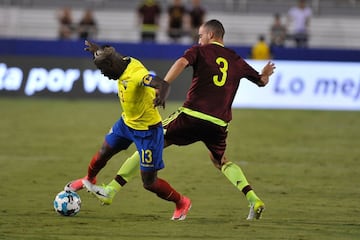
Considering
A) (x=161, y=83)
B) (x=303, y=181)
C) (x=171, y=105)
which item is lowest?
(x=171, y=105)

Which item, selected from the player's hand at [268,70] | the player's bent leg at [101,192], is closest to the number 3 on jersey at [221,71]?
the player's hand at [268,70]

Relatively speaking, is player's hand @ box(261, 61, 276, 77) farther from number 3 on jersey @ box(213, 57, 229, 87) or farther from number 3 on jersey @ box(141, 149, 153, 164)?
number 3 on jersey @ box(141, 149, 153, 164)

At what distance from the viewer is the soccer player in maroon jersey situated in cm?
960

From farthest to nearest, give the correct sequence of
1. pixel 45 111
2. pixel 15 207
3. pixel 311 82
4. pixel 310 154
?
pixel 311 82 < pixel 45 111 < pixel 310 154 < pixel 15 207

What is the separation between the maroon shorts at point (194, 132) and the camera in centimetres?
972

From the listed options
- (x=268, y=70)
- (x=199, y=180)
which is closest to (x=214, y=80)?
(x=268, y=70)

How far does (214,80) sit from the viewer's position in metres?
9.63

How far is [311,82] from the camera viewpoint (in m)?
24.0

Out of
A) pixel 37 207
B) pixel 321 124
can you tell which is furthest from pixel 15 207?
pixel 321 124

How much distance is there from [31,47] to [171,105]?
4816 mm

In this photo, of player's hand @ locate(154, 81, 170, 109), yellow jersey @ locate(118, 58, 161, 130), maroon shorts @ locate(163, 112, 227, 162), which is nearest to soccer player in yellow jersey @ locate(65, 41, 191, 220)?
yellow jersey @ locate(118, 58, 161, 130)

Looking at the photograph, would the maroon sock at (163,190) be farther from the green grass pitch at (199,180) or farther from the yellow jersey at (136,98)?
the yellow jersey at (136,98)

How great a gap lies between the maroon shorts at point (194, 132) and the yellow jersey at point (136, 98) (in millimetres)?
558

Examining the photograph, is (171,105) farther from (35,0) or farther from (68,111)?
(35,0)
